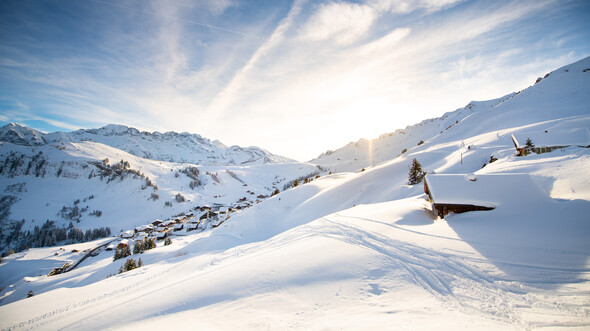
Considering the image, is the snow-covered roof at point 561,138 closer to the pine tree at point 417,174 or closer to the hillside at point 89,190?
the pine tree at point 417,174

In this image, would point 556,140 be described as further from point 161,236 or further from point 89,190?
point 89,190

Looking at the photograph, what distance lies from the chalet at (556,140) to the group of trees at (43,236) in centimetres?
11151

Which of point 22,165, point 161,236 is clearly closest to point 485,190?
point 161,236

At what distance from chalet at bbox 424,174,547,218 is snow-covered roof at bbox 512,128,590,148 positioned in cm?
1756

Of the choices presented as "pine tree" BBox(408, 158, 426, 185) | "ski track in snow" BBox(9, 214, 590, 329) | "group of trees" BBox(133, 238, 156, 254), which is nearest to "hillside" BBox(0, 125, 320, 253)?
"group of trees" BBox(133, 238, 156, 254)

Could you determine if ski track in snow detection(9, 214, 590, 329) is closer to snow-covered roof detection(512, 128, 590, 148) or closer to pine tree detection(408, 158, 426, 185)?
pine tree detection(408, 158, 426, 185)

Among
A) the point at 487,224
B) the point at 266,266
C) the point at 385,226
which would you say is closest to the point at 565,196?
the point at 487,224

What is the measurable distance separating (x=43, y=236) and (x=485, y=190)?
111 m

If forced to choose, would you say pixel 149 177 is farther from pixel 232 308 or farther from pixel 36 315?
pixel 232 308

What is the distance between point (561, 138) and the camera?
21.3 m

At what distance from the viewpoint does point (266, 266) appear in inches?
351

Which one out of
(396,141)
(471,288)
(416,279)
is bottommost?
(471,288)

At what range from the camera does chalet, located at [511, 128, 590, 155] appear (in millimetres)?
19797

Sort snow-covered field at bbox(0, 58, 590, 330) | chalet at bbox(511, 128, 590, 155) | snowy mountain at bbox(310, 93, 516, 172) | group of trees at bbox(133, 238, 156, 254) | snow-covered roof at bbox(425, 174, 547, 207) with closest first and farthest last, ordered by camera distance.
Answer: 1. snow-covered field at bbox(0, 58, 590, 330)
2. snow-covered roof at bbox(425, 174, 547, 207)
3. chalet at bbox(511, 128, 590, 155)
4. group of trees at bbox(133, 238, 156, 254)
5. snowy mountain at bbox(310, 93, 516, 172)
